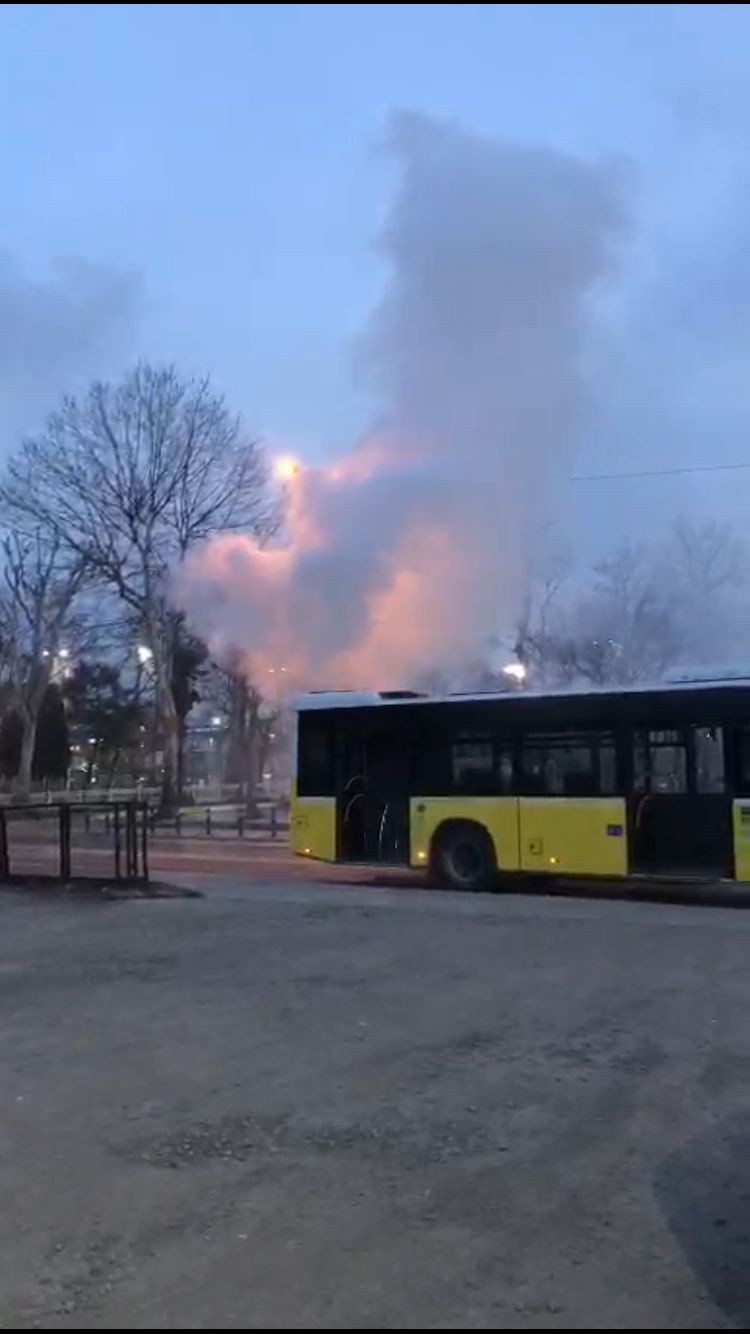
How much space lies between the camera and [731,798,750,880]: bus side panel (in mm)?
16656

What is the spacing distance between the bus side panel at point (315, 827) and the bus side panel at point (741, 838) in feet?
19.4

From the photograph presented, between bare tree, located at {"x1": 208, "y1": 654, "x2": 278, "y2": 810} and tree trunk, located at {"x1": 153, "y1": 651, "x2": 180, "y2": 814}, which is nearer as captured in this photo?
tree trunk, located at {"x1": 153, "y1": 651, "x2": 180, "y2": 814}

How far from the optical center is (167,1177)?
18.6ft

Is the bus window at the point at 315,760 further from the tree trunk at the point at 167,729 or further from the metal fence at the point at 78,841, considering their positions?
the tree trunk at the point at 167,729

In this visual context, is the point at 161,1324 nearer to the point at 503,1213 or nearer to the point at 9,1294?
the point at 9,1294

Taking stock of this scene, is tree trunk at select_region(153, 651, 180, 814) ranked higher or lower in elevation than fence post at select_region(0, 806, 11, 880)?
higher

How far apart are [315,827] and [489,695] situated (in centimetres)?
332

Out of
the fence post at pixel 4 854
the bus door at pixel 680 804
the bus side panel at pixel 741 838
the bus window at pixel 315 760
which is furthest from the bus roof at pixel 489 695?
the fence post at pixel 4 854

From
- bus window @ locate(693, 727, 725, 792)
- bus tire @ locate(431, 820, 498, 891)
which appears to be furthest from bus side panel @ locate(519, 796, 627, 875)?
bus window @ locate(693, 727, 725, 792)

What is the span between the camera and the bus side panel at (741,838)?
1666cm

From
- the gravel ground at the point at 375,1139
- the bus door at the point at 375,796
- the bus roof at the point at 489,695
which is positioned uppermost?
the bus roof at the point at 489,695

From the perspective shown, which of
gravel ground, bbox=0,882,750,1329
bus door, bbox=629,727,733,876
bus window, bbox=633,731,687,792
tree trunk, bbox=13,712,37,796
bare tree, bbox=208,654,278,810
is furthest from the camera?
tree trunk, bbox=13,712,37,796

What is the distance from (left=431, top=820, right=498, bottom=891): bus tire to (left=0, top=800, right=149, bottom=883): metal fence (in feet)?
13.4

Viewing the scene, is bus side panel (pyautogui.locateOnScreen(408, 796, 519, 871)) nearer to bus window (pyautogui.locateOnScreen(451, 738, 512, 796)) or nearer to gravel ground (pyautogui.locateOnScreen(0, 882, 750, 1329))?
bus window (pyautogui.locateOnScreen(451, 738, 512, 796))
